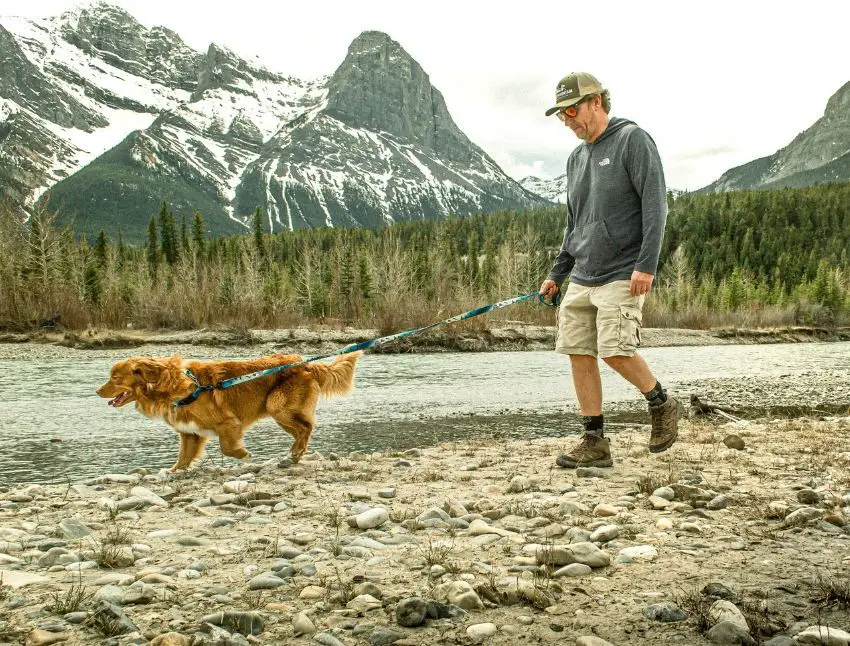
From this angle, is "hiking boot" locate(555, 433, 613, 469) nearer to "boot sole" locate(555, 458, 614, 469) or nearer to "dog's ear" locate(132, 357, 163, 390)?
"boot sole" locate(555, 458, 614, 469)

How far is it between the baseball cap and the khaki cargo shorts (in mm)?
1518

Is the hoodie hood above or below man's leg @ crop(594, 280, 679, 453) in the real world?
above

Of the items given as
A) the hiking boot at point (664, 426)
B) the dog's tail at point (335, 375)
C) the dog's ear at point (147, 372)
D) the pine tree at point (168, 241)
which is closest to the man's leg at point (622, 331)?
the hiking boot at point (664, 426)

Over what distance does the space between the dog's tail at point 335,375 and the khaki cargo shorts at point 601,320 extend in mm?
2491

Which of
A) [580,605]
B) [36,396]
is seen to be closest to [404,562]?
[580,605]

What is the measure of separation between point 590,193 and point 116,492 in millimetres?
4867

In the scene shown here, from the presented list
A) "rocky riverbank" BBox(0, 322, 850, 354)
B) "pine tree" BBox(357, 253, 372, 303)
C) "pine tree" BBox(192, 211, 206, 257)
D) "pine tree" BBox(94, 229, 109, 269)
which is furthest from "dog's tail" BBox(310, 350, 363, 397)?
"pine tree" BBox(192, 211, 206, 257)

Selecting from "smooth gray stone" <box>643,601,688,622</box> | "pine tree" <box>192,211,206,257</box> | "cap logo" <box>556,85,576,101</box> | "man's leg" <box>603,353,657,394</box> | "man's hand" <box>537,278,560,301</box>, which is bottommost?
"smooth gray stone" <box>643,601,688,622</box>

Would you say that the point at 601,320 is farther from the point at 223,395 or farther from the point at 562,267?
the point at 223,395

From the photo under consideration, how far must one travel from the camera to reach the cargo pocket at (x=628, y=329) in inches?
209

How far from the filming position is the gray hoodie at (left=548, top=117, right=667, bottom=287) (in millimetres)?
5324

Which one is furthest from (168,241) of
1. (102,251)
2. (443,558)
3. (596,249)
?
(443,558)

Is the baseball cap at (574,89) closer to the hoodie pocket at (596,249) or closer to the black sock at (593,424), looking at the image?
the hoodie pocket at (596,249)

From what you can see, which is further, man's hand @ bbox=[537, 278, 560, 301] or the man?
man's hand @ bbox=[537, 278, 560, 301]
